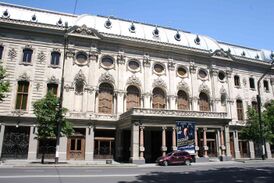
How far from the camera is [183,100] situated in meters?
38.6

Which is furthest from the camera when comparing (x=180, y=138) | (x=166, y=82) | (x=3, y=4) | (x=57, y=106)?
(x=166, y=82)

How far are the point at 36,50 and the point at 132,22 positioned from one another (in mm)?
15600

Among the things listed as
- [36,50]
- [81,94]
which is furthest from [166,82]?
[36,50]

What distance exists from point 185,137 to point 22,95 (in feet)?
67.8

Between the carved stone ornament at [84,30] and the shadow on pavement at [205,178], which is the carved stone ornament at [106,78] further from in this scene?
the shadow on pavement at [205,178]

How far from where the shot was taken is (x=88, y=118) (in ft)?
106

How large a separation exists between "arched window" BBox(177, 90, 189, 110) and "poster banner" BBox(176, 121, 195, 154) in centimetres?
712

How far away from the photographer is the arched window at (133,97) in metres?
35.6

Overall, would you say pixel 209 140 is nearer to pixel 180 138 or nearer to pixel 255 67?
pixel 180 138

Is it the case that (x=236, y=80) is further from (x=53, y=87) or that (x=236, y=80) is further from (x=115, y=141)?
(x=53, y=87)

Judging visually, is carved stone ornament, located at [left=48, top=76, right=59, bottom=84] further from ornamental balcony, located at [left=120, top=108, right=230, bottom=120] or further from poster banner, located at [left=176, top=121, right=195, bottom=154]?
poster banner, located at [left=176, top=121, right=195, bottom=154]

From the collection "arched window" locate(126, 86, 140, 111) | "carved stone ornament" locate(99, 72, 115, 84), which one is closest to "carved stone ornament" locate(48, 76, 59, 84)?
"carved stone ornament" locate(99, 72, 115, 84)

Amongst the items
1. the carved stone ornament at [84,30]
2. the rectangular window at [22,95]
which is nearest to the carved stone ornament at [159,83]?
the carved stone ornament at [84,30]

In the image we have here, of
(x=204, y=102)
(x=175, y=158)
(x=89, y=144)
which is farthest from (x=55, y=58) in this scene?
(x=204, y=102)
